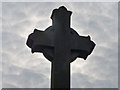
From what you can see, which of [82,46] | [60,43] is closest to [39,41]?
[60,43]

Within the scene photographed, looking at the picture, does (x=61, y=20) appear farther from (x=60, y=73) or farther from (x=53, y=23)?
(x=60, y=73)

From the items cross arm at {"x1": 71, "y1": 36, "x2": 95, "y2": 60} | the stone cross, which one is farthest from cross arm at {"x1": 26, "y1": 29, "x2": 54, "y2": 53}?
cross arm at {"x1": 71, "y1": 36, "x2": 95, "y2": 60}

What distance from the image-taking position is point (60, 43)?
5051 millimetres

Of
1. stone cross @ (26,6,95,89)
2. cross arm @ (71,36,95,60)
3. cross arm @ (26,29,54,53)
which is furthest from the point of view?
cross arm @ (71,36,95,60)

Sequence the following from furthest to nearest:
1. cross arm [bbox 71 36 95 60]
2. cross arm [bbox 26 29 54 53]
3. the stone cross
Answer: cross arm [bbox 71 36 95 60] < cross arm [bbox 26 29 54 53] < the stone cross

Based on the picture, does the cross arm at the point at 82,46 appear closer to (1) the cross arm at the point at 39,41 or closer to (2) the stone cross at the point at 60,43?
(2) the stone cross at the point at 60,43

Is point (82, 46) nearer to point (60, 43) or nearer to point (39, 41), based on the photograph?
point (60, 43)

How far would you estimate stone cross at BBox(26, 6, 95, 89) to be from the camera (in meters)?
4.89

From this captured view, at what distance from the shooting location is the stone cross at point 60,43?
4.89 metres

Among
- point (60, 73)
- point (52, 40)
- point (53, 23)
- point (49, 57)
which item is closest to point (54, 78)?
point (60, 73)

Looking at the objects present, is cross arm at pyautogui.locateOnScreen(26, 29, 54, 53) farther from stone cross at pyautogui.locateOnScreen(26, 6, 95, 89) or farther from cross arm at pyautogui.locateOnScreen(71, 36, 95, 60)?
cross arm at pyautogui.locateOnScreen(71, 36, 95, 60)

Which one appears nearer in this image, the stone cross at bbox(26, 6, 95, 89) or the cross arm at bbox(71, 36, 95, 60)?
the stone cross at bbox(26, 6, 95, 89)

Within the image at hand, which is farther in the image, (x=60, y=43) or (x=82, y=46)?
(x=82, y=46)

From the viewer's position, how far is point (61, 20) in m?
5.18
